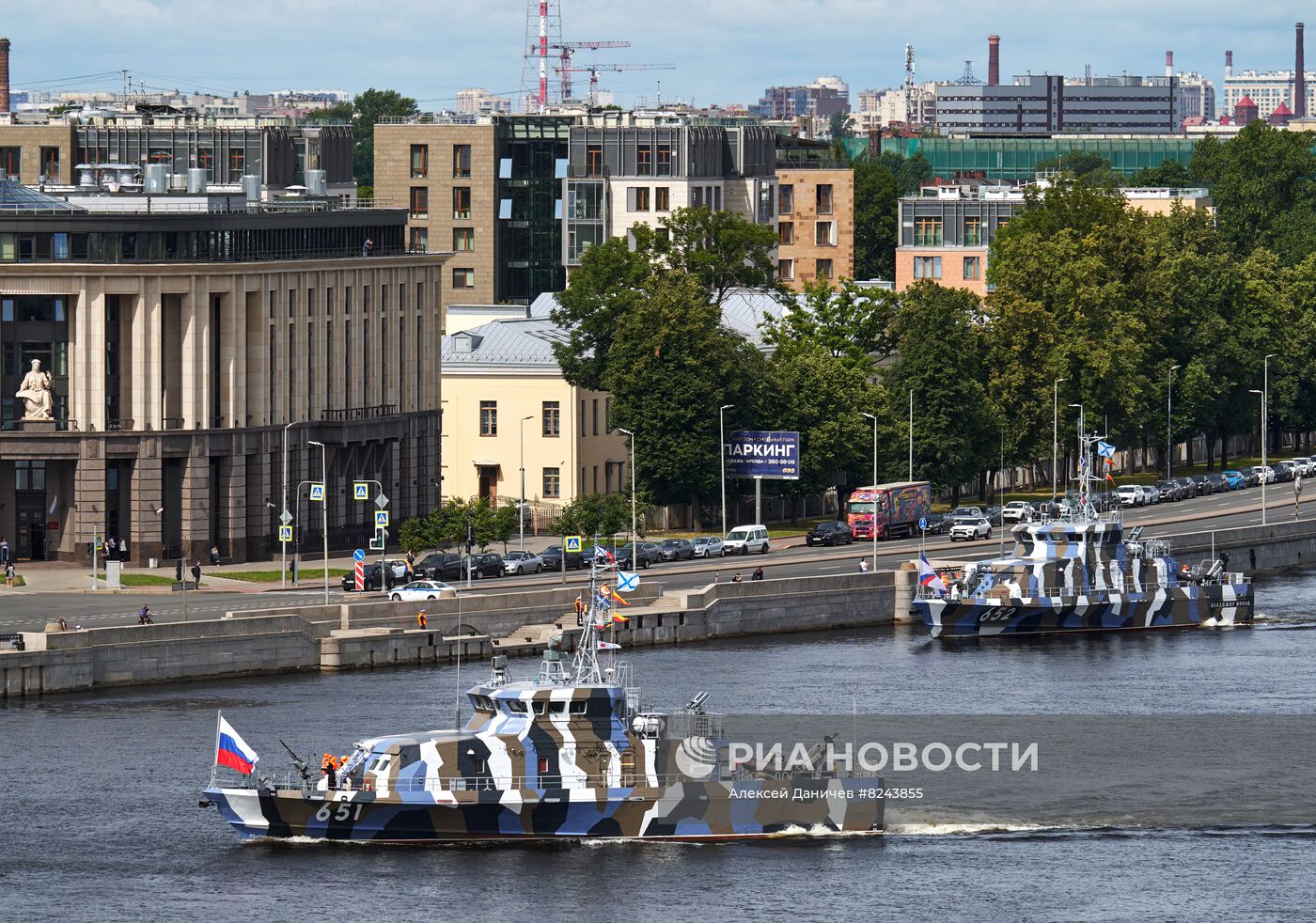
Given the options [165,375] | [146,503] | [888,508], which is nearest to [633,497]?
[888,508]

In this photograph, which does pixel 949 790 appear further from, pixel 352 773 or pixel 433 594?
pixel 433 594

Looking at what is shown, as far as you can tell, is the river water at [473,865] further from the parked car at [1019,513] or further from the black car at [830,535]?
the parked car at [1019,513]

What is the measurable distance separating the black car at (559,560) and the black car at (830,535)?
19.6 meters

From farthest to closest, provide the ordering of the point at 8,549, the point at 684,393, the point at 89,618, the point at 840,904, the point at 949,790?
the point at 684,393, the point at 8,549, the point at 89,618, the point at 949,790, the point at 840,904

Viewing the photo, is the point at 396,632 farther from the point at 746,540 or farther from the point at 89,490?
the point at 746,540

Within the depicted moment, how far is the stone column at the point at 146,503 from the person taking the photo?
169 m

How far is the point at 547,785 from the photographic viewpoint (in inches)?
4048

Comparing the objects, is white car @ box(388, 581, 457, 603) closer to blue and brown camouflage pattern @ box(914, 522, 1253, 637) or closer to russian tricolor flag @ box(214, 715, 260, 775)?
blue and brown camouflage pattern @ box(914, 522, 1253, 637)

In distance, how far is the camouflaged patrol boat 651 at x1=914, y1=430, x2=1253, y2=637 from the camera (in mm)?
162625

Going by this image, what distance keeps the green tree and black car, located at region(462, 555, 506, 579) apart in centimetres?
2194

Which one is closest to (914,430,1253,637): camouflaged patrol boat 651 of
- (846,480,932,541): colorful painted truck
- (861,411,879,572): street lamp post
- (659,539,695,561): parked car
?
(861,411,879,572): street lamp post

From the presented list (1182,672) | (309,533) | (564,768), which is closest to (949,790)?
(564,768)

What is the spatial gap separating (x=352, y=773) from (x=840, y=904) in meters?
18.3

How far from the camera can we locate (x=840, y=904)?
97.1m
